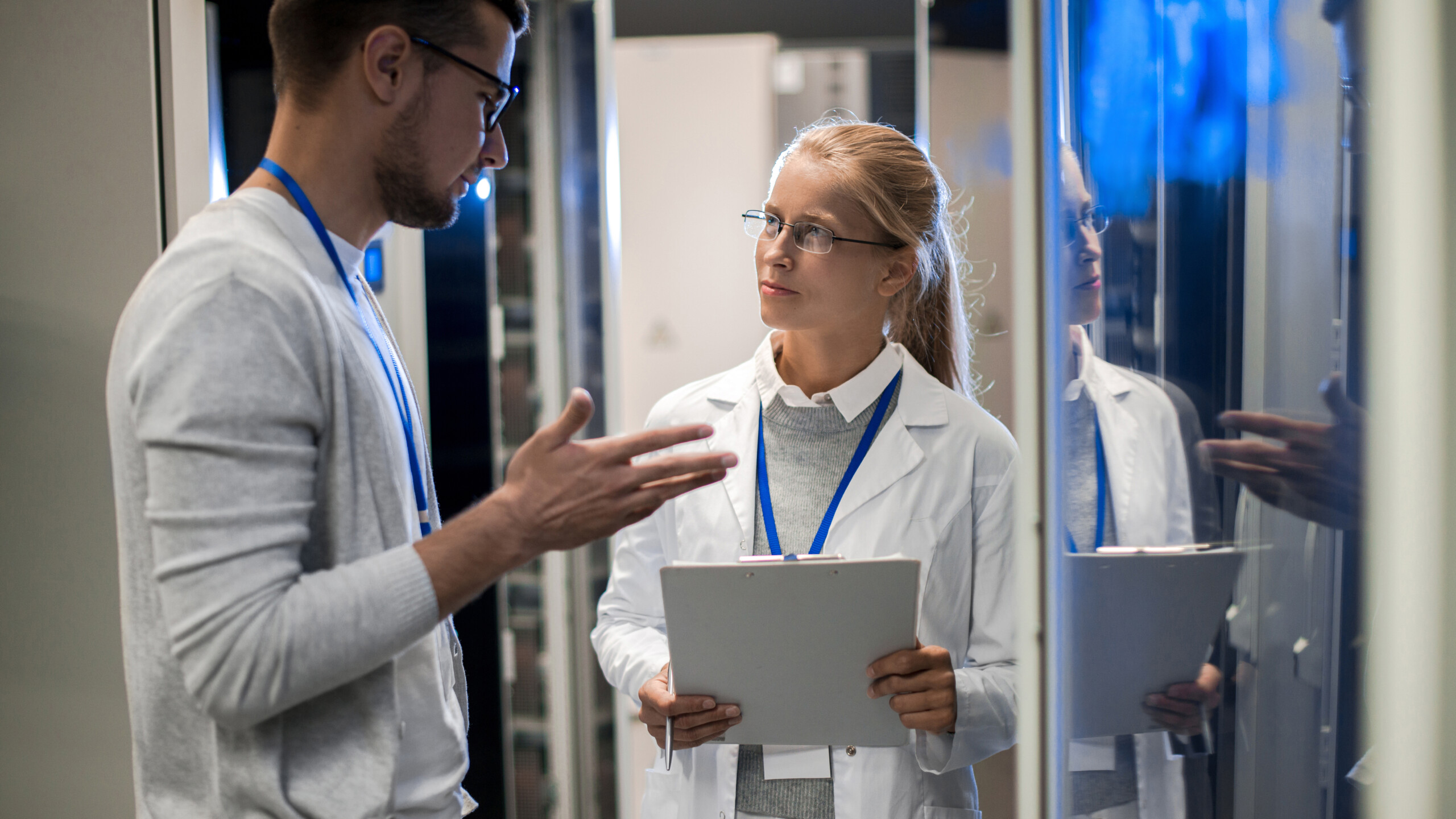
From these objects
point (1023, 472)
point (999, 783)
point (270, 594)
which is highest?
point (1023, 472)

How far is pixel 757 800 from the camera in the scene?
1.45 metres

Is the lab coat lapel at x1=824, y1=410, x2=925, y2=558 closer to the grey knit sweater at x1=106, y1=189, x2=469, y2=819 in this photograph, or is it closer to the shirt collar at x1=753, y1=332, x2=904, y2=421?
the shirt collar at x1=753, y1=332, x2=904, y2=421

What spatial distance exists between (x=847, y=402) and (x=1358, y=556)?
104cm

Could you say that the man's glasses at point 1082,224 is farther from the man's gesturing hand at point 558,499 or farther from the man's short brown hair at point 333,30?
the man's short brown hair at point 333,30

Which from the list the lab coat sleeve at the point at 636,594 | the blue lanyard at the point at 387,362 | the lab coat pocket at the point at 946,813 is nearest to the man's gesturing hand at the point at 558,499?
the blue lanyard at the point at 387,362

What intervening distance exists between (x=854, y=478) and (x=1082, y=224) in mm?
756

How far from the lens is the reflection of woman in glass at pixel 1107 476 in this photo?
813 mm

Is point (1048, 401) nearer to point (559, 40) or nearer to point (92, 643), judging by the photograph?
point (92, 643)

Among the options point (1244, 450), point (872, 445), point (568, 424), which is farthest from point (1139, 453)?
point (872, 445)

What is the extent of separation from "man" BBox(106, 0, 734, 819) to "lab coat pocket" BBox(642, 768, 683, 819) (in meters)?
0.46

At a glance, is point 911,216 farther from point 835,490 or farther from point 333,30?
point 333,30

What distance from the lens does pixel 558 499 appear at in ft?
3.08

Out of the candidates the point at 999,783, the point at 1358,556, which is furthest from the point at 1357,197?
the point at 999,783

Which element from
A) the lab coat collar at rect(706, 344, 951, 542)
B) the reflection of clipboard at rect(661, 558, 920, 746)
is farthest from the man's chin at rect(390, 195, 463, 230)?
the lab coat collar at rect(706, 344, 951, 542)
